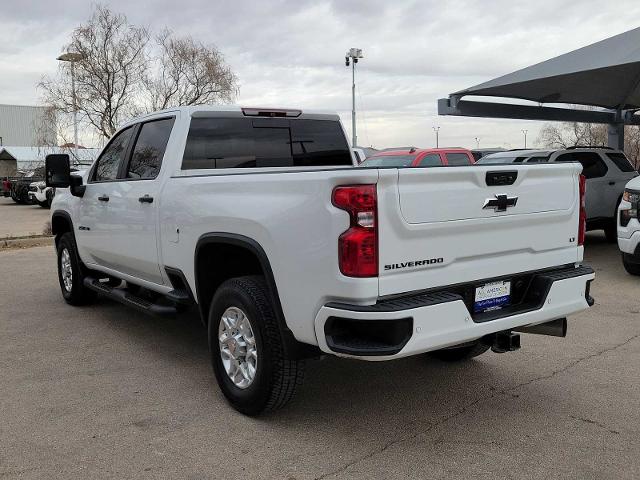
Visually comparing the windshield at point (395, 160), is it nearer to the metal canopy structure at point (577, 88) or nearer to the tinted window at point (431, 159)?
the tinted window at point (431, 159)

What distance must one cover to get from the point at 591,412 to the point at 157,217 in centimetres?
323

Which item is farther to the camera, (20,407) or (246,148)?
(246,148)

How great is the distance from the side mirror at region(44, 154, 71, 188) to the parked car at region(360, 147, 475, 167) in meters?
7.89

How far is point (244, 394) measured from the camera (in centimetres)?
381

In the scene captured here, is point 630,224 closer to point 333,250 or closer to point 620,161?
point 620,161

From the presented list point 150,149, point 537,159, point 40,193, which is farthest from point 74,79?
point 150,149

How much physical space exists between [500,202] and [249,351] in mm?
1708

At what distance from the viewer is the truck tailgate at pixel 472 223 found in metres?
3.12

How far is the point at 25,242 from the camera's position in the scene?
12.6m

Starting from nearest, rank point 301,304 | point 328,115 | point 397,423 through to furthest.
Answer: point 301,304
point 397,423
point 328,115

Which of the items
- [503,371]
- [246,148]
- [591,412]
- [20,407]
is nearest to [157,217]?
[246,148]


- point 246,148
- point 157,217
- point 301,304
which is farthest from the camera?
point 246,148

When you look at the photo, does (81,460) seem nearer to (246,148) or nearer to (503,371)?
(246,148)

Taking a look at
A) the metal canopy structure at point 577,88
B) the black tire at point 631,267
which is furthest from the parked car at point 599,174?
Result: the black tire at point 631,267
